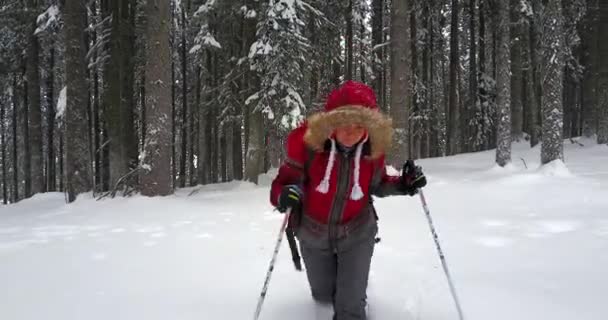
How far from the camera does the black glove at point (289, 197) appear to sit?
3316 mm

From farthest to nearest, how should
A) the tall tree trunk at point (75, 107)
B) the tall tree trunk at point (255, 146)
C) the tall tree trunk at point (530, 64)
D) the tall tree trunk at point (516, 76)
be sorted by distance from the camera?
the tall tree trunk at point (530, 64) < the tall tree trunk at point (516, 76) < the tall tree trunk at point (255, 146) < the tall tree trunk at point (75, 107)

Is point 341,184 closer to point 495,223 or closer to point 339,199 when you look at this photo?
point 339,199

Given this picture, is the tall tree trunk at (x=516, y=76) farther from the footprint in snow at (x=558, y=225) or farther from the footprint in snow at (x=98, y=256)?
the footprint in snow at (x=98, y=256)

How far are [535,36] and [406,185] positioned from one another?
2041cm

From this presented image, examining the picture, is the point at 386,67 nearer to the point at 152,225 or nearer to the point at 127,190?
the point at 127,190

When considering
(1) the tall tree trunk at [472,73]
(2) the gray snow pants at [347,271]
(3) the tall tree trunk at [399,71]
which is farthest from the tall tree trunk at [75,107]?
(1) the tall tree trunk at [472,73]

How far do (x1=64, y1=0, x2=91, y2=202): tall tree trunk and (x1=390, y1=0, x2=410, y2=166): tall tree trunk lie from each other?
7146 millimetres

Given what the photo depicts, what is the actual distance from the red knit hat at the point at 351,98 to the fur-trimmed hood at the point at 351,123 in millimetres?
57

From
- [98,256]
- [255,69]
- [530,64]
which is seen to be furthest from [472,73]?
[98,256]

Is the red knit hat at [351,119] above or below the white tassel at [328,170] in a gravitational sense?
above

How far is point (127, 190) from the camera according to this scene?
10.1m

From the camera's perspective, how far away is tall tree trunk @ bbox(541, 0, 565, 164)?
32.9 ft

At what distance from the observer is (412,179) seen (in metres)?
3.66

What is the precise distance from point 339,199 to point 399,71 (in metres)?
8.50
